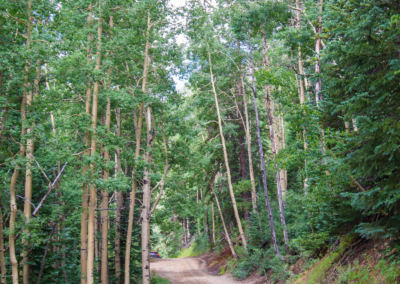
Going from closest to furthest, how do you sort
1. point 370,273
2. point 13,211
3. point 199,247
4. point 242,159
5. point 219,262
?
point 370,273, point 13,211, point 242,159, point 219,262, point 199,247

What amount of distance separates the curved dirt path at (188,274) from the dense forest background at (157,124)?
54.8 inches

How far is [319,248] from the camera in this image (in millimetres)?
10547

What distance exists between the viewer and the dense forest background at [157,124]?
5395 mm

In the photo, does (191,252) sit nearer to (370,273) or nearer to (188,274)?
(188,274)

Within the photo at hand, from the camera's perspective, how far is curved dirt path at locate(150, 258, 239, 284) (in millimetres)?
16519

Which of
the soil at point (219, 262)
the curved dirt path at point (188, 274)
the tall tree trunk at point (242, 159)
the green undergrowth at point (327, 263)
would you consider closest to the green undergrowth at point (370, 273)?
the green undergrowth at point (327, 263)

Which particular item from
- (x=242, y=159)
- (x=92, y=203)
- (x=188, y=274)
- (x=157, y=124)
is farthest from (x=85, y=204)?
(x=242, y=159)

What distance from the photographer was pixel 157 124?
50.0 feet

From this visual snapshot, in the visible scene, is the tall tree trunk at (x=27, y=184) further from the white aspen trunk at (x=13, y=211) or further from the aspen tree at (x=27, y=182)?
the white aspen trunk at (x=13, y=211)

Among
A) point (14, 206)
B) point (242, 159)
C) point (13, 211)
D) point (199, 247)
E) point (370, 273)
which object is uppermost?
point (242, 159)

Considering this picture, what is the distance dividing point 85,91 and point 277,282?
10.5 metres

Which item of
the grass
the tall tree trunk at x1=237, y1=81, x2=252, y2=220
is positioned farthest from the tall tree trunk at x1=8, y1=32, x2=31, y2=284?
the grass

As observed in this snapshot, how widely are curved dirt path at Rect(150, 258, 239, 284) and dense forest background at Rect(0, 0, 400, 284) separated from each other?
1.39 metres

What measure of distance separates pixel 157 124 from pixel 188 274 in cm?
1008
